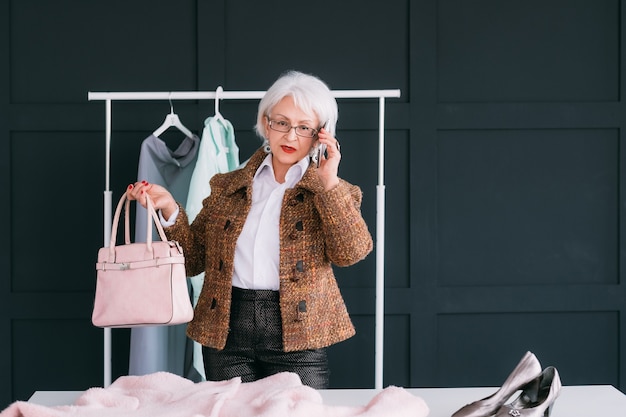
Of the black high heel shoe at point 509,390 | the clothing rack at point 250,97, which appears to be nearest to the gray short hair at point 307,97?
the clothing rack at point 250,97

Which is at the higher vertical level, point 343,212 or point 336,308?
point 343,212

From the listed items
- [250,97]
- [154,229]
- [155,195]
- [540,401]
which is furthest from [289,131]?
[540,401]

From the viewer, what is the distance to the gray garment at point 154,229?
9.97 ft

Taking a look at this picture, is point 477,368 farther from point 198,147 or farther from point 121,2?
point 121,2

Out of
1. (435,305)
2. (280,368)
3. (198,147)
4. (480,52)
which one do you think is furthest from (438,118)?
(280,368)

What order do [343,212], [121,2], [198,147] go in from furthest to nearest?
[121,2], [198,147], [343,212]

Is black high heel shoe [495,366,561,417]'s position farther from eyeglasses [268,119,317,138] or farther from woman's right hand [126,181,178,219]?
woman's right hand [126,181,178,219]

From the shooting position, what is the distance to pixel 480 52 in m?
3.51


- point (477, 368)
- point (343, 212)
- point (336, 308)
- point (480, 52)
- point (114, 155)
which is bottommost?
point (477, 368)

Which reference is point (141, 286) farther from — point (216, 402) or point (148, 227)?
point (216, 402)

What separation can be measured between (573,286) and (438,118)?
94 centimetres

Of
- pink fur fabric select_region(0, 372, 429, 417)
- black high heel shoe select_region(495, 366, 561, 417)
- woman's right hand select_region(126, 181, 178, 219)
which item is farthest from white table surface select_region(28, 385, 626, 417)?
woman's right hand select_region(126, 181, 178, 219)

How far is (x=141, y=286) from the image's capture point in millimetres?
2170

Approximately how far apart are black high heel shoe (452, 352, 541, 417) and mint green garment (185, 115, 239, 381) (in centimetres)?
146
